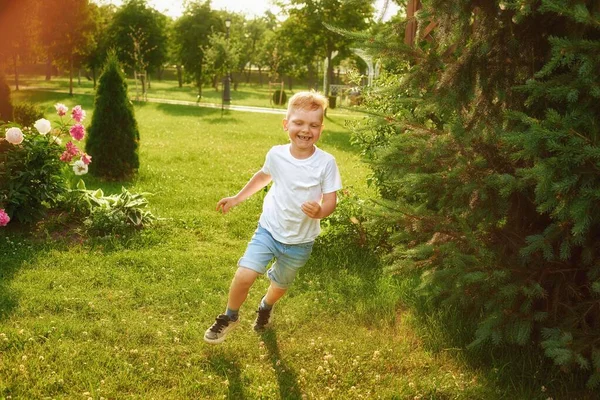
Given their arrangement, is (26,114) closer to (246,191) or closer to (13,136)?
(13,136)

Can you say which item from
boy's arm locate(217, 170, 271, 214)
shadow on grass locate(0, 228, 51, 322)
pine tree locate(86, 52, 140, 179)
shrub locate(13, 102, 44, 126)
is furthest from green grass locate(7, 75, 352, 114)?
boy's arm locate(217, 170, 271, 214)

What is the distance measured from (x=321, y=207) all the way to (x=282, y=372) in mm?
1155

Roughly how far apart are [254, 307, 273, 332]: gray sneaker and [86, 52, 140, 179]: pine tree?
596 cm

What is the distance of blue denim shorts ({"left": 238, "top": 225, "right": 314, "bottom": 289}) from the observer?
158 inches

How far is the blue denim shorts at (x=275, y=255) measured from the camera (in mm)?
4023

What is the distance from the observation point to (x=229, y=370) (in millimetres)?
3918

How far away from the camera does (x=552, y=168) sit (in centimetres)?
297

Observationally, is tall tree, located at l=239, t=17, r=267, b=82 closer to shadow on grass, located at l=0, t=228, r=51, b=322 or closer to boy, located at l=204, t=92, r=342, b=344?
shadow on grass, located at l=0, t=228, r=51, b=322

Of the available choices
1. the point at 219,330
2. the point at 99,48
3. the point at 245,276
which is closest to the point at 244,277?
the point at 245,276

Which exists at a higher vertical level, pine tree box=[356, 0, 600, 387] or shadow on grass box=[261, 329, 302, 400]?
pine tree box=[356, 0, 600, 387]

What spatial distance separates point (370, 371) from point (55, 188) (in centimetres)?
449

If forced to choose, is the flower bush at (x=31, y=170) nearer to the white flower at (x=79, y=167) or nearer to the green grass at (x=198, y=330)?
the white flower at (x=79, y=167)

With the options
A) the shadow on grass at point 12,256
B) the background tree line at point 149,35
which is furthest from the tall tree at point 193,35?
the shadow on grass at point 12,256

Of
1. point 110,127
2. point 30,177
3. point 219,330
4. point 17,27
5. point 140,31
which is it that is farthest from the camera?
point 140,31
